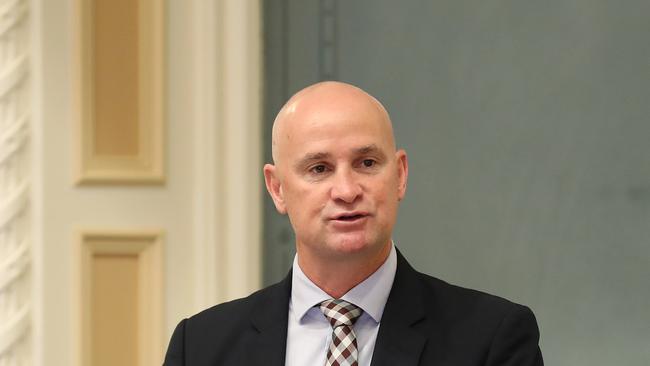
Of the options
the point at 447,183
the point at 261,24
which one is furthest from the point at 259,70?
the point at 447,183

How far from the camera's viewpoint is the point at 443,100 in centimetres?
327

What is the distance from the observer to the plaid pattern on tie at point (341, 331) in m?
2.04

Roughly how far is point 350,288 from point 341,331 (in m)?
0.08

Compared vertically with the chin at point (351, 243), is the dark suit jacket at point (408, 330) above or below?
below

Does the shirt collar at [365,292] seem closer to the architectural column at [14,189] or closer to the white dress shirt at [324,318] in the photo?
the white dress shirt at [324,318]

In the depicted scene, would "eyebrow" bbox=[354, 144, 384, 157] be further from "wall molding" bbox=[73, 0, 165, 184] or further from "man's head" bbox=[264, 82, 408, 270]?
"wall molding" bbox=[73, 0, 165, 184]

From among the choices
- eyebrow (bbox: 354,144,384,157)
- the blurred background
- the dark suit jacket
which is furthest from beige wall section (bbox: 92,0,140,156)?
eyebrow (bbox: 354,144,384,157)

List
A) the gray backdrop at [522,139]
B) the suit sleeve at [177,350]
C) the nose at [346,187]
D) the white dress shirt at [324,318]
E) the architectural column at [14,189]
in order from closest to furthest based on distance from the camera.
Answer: the nose at [346,187], the white dress shirt at [324,318], the suit sleeve at [177,350], the gray backdrop at [522,139], the architectural column at [14,189]

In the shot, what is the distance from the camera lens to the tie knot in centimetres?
207

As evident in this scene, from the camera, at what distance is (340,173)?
2006mm

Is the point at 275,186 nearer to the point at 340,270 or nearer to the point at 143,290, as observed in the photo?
the point at 340,270

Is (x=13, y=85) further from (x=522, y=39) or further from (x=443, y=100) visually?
(x=522, y=39)

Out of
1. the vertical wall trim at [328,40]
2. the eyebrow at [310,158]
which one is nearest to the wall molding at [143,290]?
the vertical wall trim at [328,40]

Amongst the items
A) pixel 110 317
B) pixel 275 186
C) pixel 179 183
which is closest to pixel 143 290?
pixel 110 317
